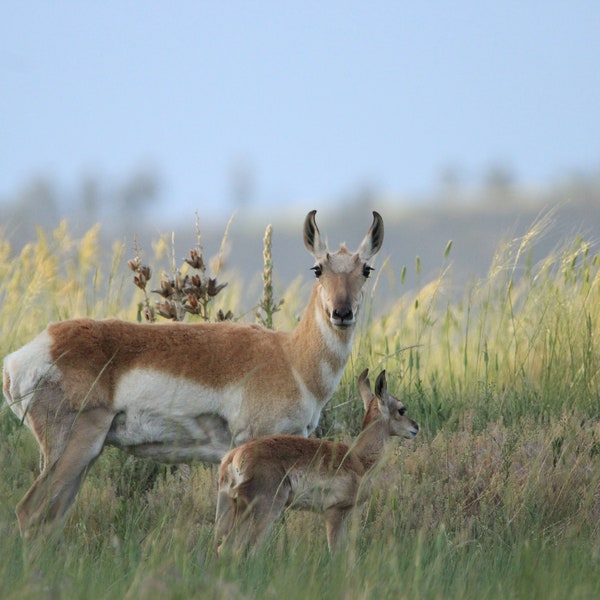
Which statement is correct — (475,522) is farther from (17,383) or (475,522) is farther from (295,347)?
(17,383)

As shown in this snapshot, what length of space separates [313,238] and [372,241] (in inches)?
12.9

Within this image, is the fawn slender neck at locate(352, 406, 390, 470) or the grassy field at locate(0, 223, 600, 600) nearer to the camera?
the grassy field at locate(0, 223, 600, 600)

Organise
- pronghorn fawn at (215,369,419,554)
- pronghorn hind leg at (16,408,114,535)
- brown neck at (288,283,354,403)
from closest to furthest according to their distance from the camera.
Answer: pronghorn fawn at (215,369,419,554), pronghorn hind leg at (16,408,114,535), brown neck at (288,283,354,403)

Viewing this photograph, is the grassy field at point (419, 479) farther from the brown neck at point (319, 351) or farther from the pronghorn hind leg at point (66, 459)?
the brown neck at point (319, 351)

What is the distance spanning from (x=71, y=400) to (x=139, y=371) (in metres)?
0.37

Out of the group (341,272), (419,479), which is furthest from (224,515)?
(419,479)

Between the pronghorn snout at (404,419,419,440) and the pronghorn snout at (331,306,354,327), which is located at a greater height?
the pronghorn snout at (331,306,354,327)

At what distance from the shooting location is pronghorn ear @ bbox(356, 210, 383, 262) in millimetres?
5691

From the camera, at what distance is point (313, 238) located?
18.9 feet

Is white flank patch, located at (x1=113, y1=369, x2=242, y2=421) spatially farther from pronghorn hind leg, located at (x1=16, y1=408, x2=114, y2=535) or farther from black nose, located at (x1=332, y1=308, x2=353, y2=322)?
black nose, located at (x1=332, y1=308, x2=353, y2=322)

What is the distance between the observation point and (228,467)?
482 centimetres

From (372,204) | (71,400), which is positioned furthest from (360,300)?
(372,204)

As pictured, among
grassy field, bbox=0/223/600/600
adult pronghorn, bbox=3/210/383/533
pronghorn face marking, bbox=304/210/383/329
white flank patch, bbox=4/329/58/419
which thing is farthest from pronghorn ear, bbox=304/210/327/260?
white flank patch, bbox=4/329/58/419

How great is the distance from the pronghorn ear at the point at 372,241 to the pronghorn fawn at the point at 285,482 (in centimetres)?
78
